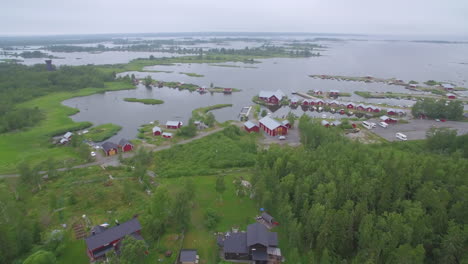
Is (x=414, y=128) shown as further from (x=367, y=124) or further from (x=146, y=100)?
(x=146, y=100)

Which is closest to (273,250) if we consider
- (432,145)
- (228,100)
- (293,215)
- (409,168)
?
(293,215)

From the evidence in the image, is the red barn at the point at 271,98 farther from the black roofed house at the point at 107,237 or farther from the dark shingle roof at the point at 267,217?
the black roofed house at the point at 107,237

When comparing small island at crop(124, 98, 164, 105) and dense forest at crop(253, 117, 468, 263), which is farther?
small island at crop(124, 98, 164, 105)

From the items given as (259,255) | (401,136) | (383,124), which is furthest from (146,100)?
(259,255)

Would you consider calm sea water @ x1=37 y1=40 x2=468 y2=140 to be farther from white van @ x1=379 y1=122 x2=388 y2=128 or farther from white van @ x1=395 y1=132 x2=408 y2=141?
white van @ x1=395 y1=132 x2=408 y2=141

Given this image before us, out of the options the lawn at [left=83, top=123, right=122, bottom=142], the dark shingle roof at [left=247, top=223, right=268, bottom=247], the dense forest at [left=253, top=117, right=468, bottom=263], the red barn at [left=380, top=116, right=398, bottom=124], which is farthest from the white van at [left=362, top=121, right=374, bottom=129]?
the lawn at [left=83, top=123, right=122, bottom=142]

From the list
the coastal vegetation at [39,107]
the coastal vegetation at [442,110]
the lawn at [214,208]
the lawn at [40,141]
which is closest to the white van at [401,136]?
the coastal vegetation at [442,110]

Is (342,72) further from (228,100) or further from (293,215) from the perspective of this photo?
(293,215)
